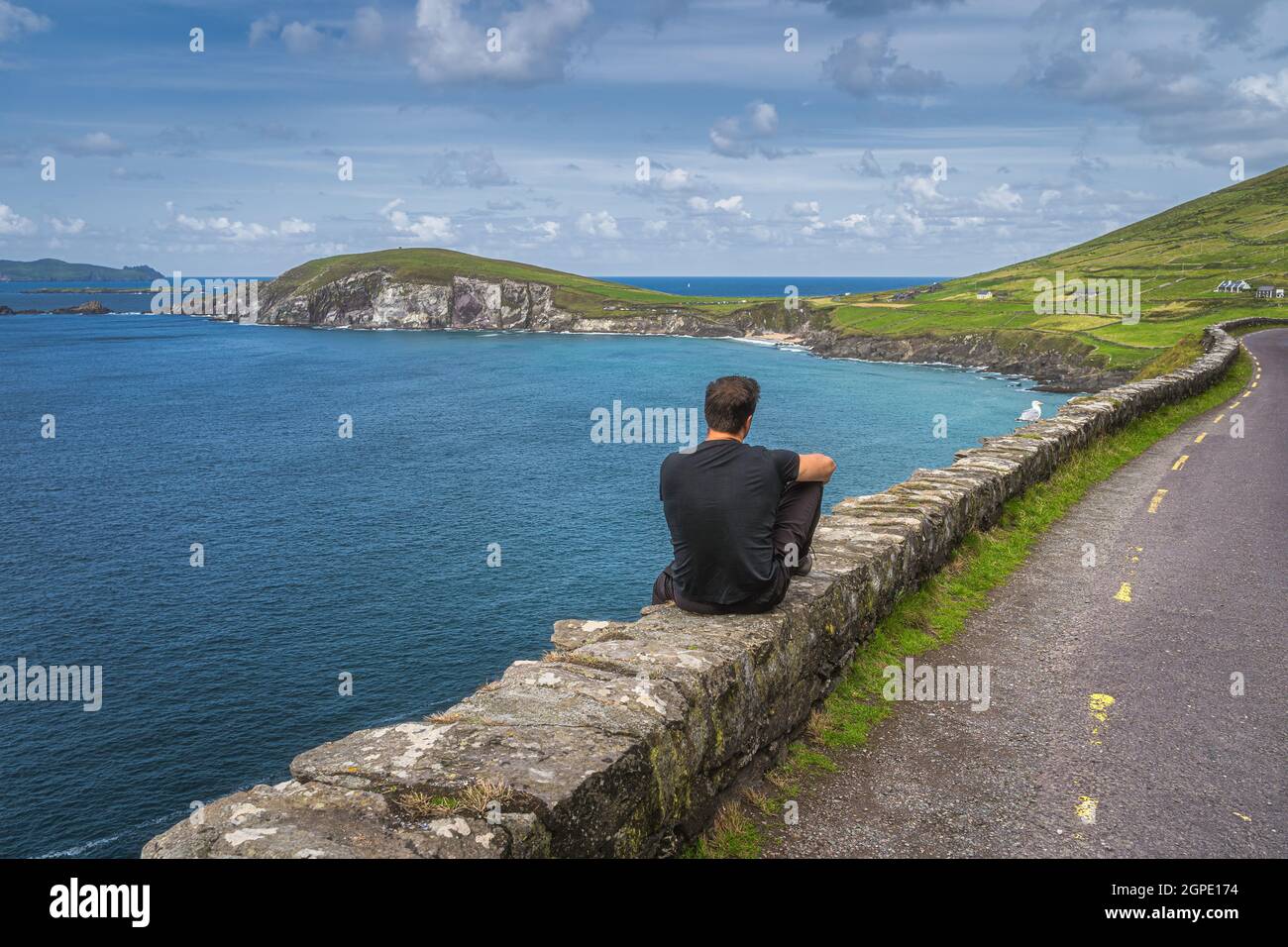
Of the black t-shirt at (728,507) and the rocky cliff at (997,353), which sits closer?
the black t-shirt at (728,507)

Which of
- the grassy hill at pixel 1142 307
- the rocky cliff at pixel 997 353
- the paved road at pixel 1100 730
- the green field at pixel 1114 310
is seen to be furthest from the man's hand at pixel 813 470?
the rocky cliff at pixel 997 353

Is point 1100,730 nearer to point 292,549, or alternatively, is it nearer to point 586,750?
point 586,750

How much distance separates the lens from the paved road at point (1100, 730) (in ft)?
20.4

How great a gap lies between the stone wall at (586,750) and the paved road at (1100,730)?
879 millimetres

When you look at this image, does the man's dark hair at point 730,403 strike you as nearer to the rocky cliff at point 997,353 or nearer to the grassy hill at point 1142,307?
the grassy hill at point 1142,307

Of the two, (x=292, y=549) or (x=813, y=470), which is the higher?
(x=813, y=470)

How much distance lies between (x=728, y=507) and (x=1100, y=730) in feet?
13.4

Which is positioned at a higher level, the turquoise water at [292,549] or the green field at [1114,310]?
the green field at [1114,310]

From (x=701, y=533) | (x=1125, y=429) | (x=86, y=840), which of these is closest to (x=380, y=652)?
(x=86, y=840)

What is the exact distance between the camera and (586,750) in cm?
513

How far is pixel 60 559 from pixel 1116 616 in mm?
49330

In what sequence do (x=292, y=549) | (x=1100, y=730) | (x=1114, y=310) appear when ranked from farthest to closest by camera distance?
(x=1114, y=310), (x=292, y=549), (x=1100, y=730)

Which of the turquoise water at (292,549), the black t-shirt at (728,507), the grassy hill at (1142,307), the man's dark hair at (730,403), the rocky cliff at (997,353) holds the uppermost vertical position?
the grassy hill at (1142,307)

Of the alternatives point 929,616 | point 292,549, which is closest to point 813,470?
point 929,616
